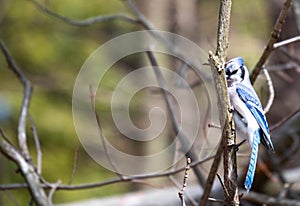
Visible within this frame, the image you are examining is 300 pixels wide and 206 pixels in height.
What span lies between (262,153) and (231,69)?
4.36 feet

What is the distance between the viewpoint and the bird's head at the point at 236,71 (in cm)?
156

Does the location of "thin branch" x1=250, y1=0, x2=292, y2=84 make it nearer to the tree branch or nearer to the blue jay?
the blue jay

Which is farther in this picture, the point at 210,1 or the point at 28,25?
the point at 210,1

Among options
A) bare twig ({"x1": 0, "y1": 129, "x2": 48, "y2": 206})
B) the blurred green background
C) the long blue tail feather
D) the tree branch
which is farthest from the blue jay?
the blurred green background

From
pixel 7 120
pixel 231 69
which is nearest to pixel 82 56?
pixel 7 120

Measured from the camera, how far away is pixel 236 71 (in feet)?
5.16

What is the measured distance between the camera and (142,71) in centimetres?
586

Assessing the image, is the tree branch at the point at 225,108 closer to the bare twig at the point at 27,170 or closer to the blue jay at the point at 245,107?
the blue jay at the point at 245,107

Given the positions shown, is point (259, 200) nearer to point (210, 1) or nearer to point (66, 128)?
point (66, 128)

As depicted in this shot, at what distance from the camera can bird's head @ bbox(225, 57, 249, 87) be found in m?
1.56

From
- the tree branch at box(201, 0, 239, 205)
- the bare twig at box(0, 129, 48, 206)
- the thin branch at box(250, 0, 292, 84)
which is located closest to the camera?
the tree branch at box(201, 0, 239, 205)

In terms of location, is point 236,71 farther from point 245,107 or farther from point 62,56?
point 62,56

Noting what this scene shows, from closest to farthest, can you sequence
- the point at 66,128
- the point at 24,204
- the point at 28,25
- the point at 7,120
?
the point at 24,204
the point at 7,120
the point at 66,128
the point at 28,25

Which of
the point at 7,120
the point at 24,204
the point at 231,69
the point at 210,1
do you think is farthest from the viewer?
the point at 210,1
